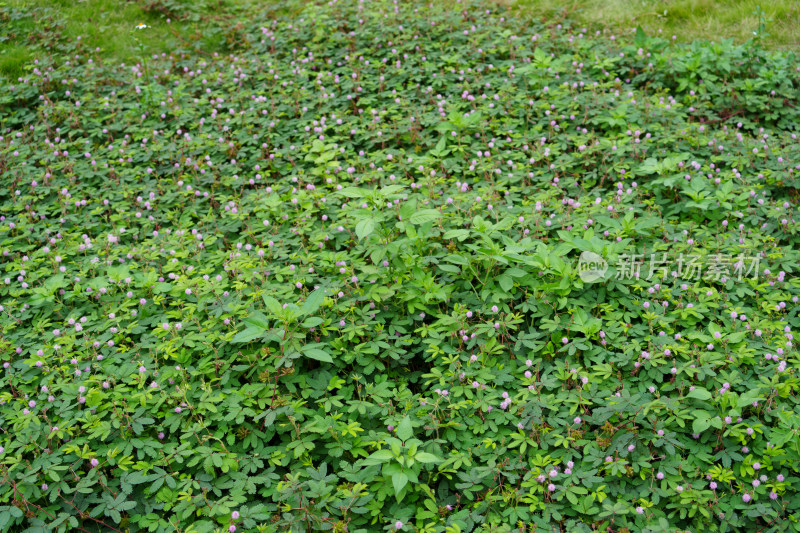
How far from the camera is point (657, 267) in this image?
13.9 ft

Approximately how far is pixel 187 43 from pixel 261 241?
4271 millimetres

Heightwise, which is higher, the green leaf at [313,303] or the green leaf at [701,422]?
the green leaf at [313,303]

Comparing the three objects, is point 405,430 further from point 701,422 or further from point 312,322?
point 701,422

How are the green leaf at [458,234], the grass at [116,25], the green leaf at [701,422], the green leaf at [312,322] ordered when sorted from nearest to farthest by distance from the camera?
the green leaf at [701,422] → the green leaf at [312,322] → the green leaf at [458,234] → the grass at [116,25]

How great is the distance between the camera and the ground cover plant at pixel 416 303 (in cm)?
321

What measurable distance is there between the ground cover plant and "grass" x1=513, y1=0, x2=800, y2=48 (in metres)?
0.70

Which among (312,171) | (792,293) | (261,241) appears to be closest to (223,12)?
(312,171)

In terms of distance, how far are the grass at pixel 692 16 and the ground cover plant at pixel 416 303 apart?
2.31 ft

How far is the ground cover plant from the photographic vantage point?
10.5 feet

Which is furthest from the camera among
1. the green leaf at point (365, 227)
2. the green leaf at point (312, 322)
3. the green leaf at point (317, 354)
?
the green leaf at point (365, 227)

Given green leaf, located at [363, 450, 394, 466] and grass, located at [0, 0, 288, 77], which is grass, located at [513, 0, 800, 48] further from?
green leaf, located at [363, 450, 394, 466]

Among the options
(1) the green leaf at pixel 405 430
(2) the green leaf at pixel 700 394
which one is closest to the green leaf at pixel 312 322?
(1) the green leaf at pixel 405 430

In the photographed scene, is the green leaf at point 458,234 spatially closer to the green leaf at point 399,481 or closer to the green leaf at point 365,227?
the green leaf at point 365,227

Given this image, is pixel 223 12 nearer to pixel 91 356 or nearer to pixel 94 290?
pixel 94 290
